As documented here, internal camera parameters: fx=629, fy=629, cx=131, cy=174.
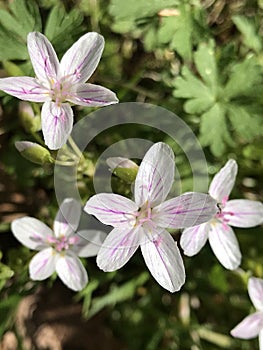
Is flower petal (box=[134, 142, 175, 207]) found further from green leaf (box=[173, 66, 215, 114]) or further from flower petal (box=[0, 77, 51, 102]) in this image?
green leaf (box=[173, 66, 215, 114])

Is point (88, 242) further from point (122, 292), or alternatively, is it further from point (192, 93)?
point (192, 93)

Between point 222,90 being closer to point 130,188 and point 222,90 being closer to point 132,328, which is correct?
point 130,188

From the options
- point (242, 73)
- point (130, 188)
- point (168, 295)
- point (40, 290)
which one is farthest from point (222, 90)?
point (40, 290)

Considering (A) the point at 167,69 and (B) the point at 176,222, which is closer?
(B) the point at 176,222

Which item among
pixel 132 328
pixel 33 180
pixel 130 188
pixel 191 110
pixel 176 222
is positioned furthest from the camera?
pixel 132 328

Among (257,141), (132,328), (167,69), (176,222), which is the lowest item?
(132,328)

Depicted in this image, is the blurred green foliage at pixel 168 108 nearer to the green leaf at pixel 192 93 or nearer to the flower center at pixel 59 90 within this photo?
the green leaf at pixel 192 93

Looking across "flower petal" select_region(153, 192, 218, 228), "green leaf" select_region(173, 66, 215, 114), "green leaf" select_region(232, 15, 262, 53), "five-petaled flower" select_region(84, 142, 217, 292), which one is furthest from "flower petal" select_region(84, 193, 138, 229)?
"green leaf" select_region(232, 15, 262, 53)
